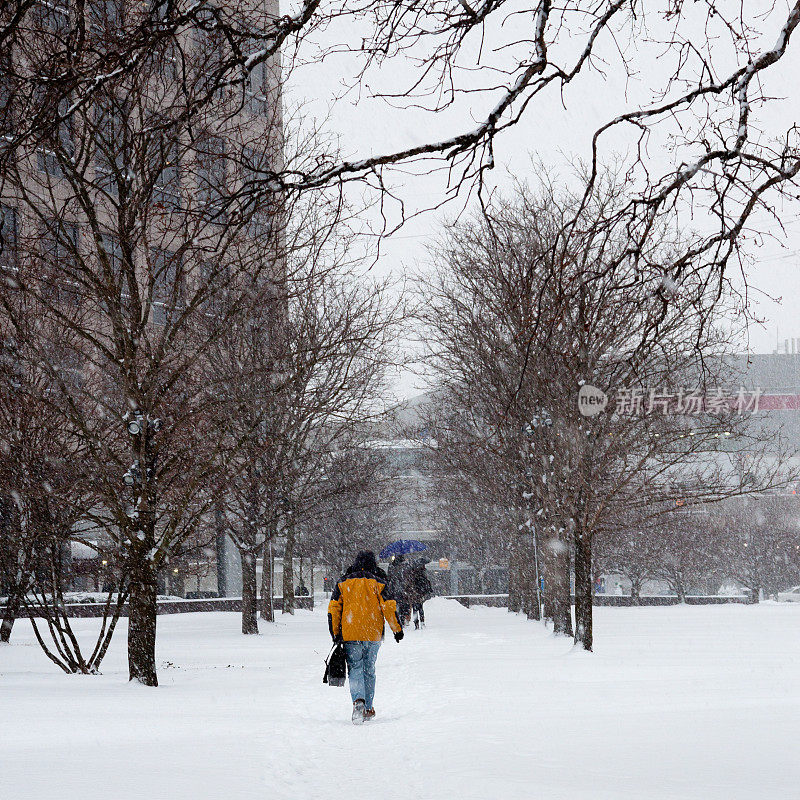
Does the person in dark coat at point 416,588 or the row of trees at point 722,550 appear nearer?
the person in dark coat at point 416,588

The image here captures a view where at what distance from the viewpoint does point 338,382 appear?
2505 cm

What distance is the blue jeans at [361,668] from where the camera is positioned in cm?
974

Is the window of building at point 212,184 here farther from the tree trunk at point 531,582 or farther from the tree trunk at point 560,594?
the tree trunk at point 531,582

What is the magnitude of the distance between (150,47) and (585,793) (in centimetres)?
449

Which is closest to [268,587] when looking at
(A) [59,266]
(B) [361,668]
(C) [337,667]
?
(A) [59,266]

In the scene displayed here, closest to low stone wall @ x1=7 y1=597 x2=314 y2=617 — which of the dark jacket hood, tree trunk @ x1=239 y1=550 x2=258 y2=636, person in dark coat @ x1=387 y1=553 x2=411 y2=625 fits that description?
tree trunk @ x1=239 y1=550 x2=258 y2=636

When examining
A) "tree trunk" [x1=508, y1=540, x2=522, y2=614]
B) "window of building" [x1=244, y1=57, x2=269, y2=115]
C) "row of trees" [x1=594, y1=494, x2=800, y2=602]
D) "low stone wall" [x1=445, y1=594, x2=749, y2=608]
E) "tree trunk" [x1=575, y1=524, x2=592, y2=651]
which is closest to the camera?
"window of building" [x1=244, y1=57, x2=269, y2=115]

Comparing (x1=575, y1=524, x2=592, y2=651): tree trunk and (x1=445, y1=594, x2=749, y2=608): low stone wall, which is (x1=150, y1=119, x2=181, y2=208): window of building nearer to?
(x1=575, y1=524, x2=592, y2=651): tree trunk

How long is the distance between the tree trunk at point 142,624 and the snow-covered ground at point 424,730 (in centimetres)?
23

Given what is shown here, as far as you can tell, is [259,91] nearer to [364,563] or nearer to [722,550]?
[364,563]

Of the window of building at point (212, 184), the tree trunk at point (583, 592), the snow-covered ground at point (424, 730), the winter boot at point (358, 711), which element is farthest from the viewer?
the tree trunk at point (583, 592)

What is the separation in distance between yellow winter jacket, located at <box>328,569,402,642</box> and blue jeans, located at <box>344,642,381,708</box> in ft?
0.31

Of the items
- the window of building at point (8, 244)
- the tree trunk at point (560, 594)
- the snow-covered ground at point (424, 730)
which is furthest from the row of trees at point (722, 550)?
the snow-covered ground at point (424, 730)

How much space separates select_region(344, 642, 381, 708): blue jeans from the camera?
32.0 ft
